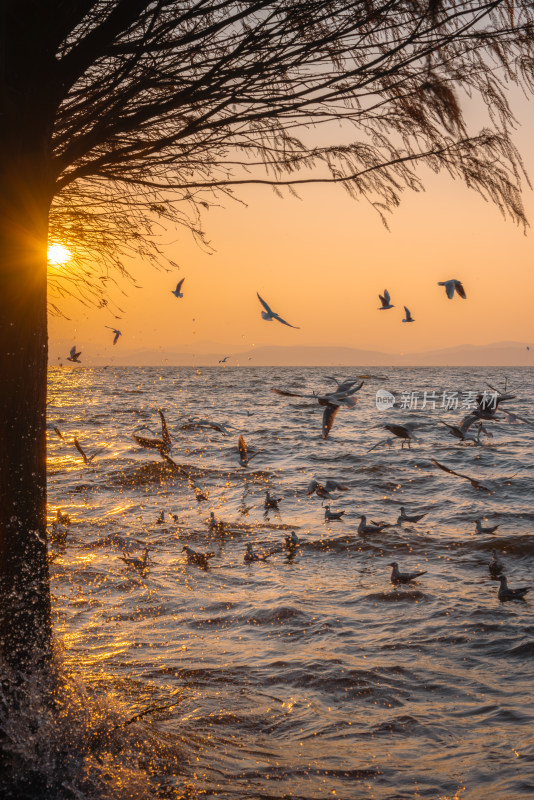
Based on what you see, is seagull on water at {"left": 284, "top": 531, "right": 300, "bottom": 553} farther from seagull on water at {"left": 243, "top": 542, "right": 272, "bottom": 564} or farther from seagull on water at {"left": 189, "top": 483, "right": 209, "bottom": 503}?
seagull on water at {"left": 189, "top": 483, "right": 209, "bottom": 503}

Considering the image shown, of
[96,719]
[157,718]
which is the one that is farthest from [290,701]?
[96,719]

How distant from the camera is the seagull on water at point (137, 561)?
7727 millimetres

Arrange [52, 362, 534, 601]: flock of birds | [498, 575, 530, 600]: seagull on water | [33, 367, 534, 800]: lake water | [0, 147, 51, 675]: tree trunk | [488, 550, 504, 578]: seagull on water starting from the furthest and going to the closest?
1. [488, 550, 504, 578]: seagull on water
2. [498, 575, 530, 600]: seagull on water
3. [52, 362, 534, 601]: flock of birds
4. [33, 367, 534, 800]: lake water
5. [0, 147, 51, 675]: tree trunk

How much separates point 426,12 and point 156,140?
1632mm

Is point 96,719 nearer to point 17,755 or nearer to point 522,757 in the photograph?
point 17,755

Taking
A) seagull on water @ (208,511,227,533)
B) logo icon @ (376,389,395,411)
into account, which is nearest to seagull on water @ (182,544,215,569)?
seagull on water @ (208,511,227,533)

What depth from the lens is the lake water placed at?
12.6 feet

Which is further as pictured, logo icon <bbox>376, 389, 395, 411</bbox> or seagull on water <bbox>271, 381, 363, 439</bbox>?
logo icon <bbox>376, 389, 395, 411</bbox>

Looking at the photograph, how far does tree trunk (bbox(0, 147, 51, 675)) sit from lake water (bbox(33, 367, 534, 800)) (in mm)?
876

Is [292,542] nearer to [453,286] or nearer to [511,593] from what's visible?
[511,593]

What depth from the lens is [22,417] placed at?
11.1 feet

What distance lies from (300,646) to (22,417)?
11.5ft

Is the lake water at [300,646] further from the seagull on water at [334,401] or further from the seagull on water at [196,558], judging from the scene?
the seagull on water at [334,401]

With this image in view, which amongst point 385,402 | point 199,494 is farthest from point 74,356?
point 385,402
